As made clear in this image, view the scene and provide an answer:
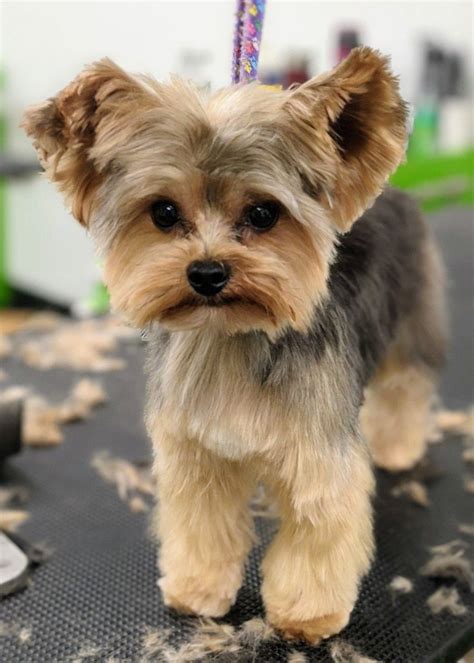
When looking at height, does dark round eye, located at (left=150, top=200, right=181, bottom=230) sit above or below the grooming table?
above

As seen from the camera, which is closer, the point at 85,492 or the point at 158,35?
the point at 85,492

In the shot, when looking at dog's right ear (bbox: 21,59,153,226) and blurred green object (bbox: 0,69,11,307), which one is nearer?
dog's right ear (bbox: 21,59,153,226)

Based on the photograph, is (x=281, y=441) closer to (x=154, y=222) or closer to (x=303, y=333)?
(x=303, y=333)

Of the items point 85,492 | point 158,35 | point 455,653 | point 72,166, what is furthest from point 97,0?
point 455,653

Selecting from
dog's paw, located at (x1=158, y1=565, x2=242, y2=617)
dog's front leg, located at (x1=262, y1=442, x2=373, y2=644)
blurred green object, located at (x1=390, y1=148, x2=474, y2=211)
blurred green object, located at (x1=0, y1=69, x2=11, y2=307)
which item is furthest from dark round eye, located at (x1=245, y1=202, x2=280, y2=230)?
blurred green object, located at (x1=0, y1=69, x2=11, y2=307)

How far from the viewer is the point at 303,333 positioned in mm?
1021

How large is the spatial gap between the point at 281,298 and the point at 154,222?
0.57 ft

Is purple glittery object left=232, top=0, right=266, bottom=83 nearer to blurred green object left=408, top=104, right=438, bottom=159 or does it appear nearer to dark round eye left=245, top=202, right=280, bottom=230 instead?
dark round eye left=245, top=202, right=280, bottom=230

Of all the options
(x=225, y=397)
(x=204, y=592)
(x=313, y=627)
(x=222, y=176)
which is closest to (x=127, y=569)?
(x=204, y=592)

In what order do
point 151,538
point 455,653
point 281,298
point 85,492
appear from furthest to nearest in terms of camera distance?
1. point 85,492
2. point 151,538
3. point 455,653
4. point 281,298

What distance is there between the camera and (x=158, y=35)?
125 inches

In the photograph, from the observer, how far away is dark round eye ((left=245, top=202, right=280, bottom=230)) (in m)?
0.92

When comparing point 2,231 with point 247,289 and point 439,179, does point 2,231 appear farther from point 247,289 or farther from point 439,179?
point 247,289

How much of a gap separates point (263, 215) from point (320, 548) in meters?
0.47
